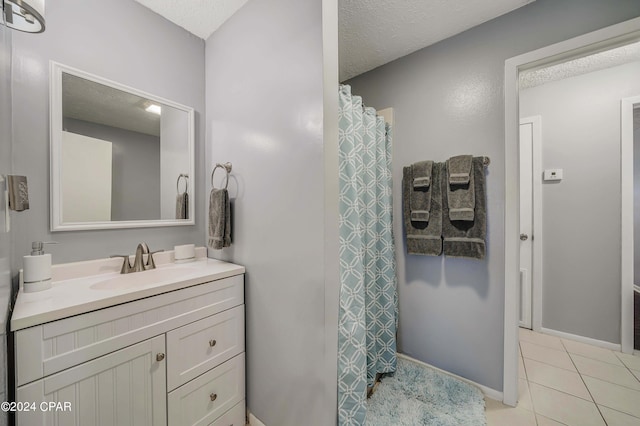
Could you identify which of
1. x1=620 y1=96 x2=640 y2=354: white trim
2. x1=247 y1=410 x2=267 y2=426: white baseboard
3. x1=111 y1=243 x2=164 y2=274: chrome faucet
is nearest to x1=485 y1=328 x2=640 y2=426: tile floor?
x1=620 y1=96 x2=640 y2=354: white trim

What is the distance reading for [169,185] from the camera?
1.59 m

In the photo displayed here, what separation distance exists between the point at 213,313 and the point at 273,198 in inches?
26.5

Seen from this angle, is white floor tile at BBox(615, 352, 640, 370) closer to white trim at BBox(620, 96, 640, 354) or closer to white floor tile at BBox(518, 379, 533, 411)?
white trim at BBox(620, 96, 640, 354)

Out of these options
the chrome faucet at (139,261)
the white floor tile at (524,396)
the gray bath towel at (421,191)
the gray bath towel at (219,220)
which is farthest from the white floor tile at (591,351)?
the chrome faucet at (139,261)

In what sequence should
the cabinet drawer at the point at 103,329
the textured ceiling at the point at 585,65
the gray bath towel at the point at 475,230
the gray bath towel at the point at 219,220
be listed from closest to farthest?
the cabinet drawer at the point at 103,329 < the gray bath towel at the point at 219,220 < the gray bath towel at the point at 475,230 < the textured ceiling at the point at 585,65

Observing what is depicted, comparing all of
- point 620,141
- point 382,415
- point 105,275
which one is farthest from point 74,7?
point 620,141

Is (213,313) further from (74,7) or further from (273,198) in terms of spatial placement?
(74,7)

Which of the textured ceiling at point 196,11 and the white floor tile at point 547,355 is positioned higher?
the textured ceiling at point 196,11

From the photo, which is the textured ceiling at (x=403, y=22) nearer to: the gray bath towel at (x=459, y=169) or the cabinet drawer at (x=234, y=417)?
the gray bath towel at (x=459, y=169)

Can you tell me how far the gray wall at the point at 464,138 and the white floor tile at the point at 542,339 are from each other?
1.14 m

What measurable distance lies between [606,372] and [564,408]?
0.72m

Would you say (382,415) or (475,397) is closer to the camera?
(382,415)

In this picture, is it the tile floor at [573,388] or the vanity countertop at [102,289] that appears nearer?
the vanity countertop at [102,289]

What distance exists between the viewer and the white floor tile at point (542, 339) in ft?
7.25
